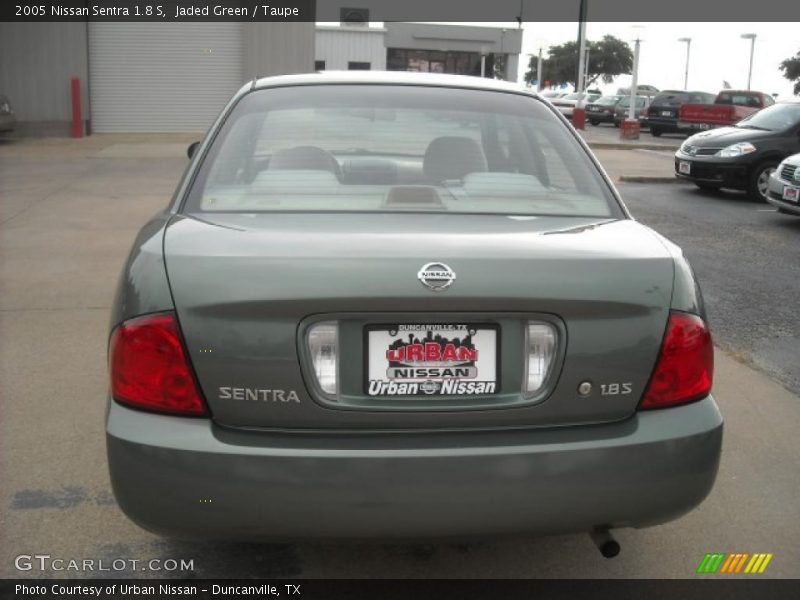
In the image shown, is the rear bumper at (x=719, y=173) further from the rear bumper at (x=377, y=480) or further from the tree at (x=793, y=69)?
the tree at (x=793, y=69)

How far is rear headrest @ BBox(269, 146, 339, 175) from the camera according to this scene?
317cm

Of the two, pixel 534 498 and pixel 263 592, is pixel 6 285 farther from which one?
pixel 534 498

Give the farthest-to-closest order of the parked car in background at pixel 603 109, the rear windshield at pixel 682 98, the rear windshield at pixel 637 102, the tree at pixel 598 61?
1. the tree at pixel 598 61
2. the parked car in background at pixel 603 109
3. the rear windshield at pixel 637 102
4. the rear windshield at pixel 682 98

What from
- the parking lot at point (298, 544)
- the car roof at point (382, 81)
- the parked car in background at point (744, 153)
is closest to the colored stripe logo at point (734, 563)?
the parking lot at point (298, 544)

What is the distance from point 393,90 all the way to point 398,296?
143cm

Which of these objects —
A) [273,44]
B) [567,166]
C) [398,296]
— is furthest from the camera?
[273,44]

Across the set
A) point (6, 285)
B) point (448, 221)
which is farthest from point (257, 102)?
point (6, 285)

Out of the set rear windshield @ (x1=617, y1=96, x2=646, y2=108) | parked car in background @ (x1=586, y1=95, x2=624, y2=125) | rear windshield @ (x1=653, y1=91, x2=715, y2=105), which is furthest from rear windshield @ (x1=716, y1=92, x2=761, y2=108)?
parked car in background @ (x1=586, y1=95, x2=624, y2=125)

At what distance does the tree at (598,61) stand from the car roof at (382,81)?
8781 centimetres

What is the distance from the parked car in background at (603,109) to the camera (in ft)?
125

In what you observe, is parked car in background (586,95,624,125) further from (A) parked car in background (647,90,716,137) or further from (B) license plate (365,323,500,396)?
(B) license plate (365,323,500,396)

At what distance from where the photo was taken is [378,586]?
9.24 feet

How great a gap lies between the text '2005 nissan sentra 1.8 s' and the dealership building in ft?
72.9

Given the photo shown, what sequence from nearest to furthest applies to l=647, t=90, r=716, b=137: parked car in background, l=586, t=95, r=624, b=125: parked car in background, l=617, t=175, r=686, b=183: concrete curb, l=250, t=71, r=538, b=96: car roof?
1. l=250, t=71, r=538, b=96: car roof
2. l=617, t=175, r=686, b=183: concrete curb
3. l=647, t=90, r=716, b=137: parked car in background
4. l=586, t=95, r=624, b=125: parked car in background
